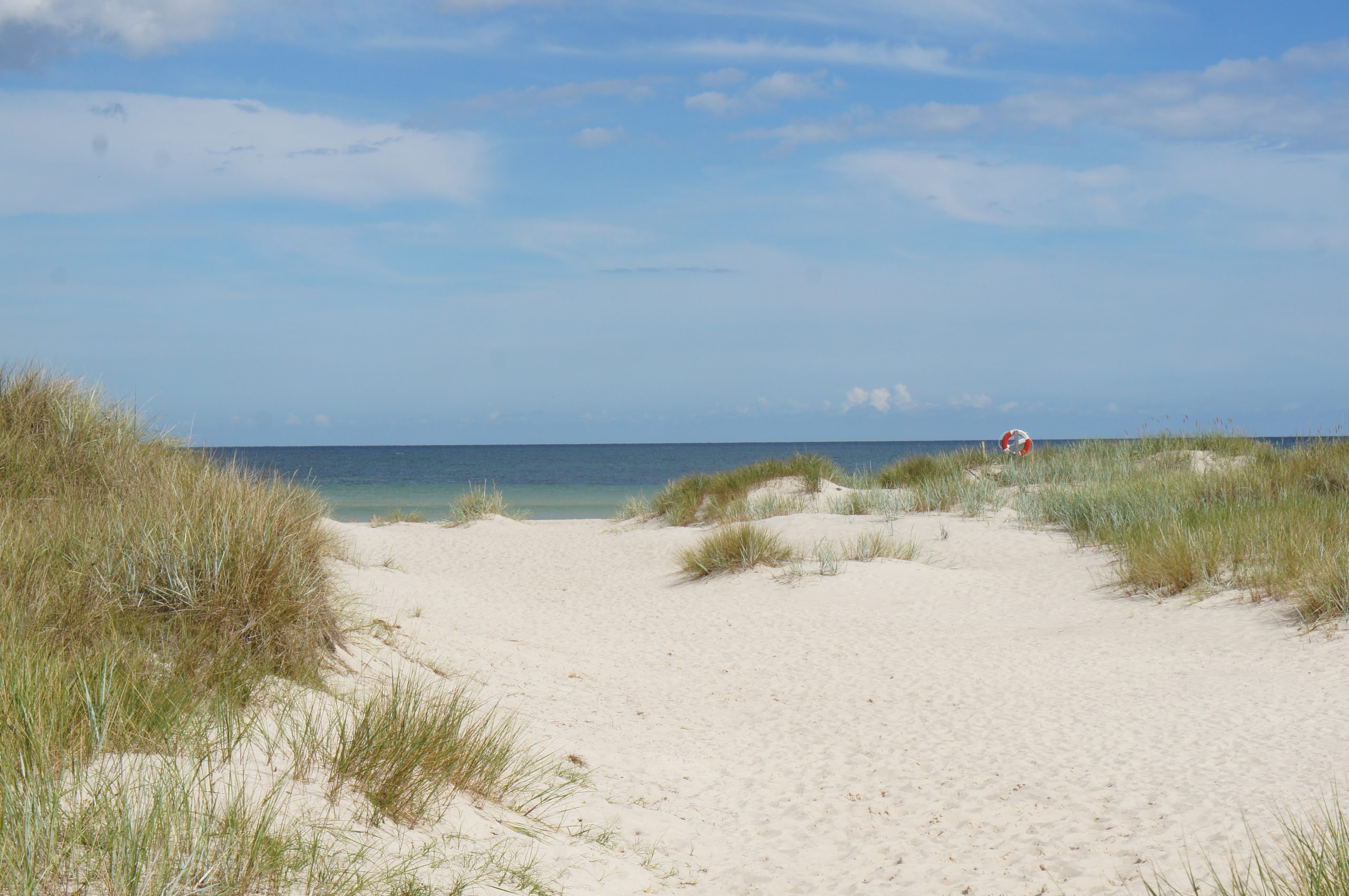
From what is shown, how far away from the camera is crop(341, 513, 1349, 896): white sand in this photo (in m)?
4.02

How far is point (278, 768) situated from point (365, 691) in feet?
5.32

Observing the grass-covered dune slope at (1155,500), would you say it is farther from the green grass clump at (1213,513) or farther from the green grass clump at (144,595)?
the green grass clump at (144,595)

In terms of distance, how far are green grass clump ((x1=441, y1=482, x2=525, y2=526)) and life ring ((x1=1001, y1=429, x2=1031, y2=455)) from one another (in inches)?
396

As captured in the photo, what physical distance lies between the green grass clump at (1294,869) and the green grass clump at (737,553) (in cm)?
788

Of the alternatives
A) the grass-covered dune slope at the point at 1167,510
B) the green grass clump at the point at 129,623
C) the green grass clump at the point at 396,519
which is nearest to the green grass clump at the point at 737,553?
the grass-covered dune slope at the point at 1167,510

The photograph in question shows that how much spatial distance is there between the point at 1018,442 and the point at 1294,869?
16.3 m

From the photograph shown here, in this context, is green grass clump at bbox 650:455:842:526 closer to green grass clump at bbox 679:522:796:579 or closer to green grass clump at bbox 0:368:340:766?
green grass clump at bbox 679:522:796:579

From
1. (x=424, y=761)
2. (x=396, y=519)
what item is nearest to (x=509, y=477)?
(x=396, y=519)

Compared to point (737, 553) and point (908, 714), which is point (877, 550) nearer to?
point (737, 553)

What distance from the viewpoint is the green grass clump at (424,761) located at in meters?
3.42

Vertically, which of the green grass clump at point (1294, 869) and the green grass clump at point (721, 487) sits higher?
the green grass clump at point (721, 487)

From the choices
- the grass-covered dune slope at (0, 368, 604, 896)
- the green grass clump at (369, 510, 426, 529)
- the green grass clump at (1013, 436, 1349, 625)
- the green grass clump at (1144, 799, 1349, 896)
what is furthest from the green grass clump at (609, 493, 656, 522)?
the green grass clump at (1144, 799, 1349, 896)

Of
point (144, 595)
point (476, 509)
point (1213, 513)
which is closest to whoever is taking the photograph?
point (144, 595)

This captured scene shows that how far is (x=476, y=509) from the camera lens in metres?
18.3
